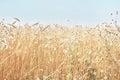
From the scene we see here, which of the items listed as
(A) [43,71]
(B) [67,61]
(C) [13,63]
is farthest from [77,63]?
(C) [13,63]

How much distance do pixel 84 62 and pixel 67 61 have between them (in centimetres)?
31

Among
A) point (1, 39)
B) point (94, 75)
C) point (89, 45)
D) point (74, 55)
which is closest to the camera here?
point (94, 75)

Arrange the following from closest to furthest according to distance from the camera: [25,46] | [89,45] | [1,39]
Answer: [1,39] < [25,46] < [89,45]

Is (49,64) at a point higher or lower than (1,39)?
lower

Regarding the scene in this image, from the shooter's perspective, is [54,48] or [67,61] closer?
[67,61]

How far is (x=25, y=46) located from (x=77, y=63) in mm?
679

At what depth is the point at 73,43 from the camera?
4520 millimetres

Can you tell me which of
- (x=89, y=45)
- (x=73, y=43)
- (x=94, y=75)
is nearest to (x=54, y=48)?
(x=73, y=43)

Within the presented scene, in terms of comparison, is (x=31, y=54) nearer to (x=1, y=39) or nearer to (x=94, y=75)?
(x=1, y=39)

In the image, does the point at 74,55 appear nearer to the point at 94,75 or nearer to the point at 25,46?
the point at 94,75

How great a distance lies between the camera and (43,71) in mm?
3859

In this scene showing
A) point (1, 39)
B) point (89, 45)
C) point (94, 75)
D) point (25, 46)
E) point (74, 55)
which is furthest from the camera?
point (89, 45)

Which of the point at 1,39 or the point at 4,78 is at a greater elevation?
the point at 1,39

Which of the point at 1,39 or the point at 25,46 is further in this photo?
the point at 25,46
